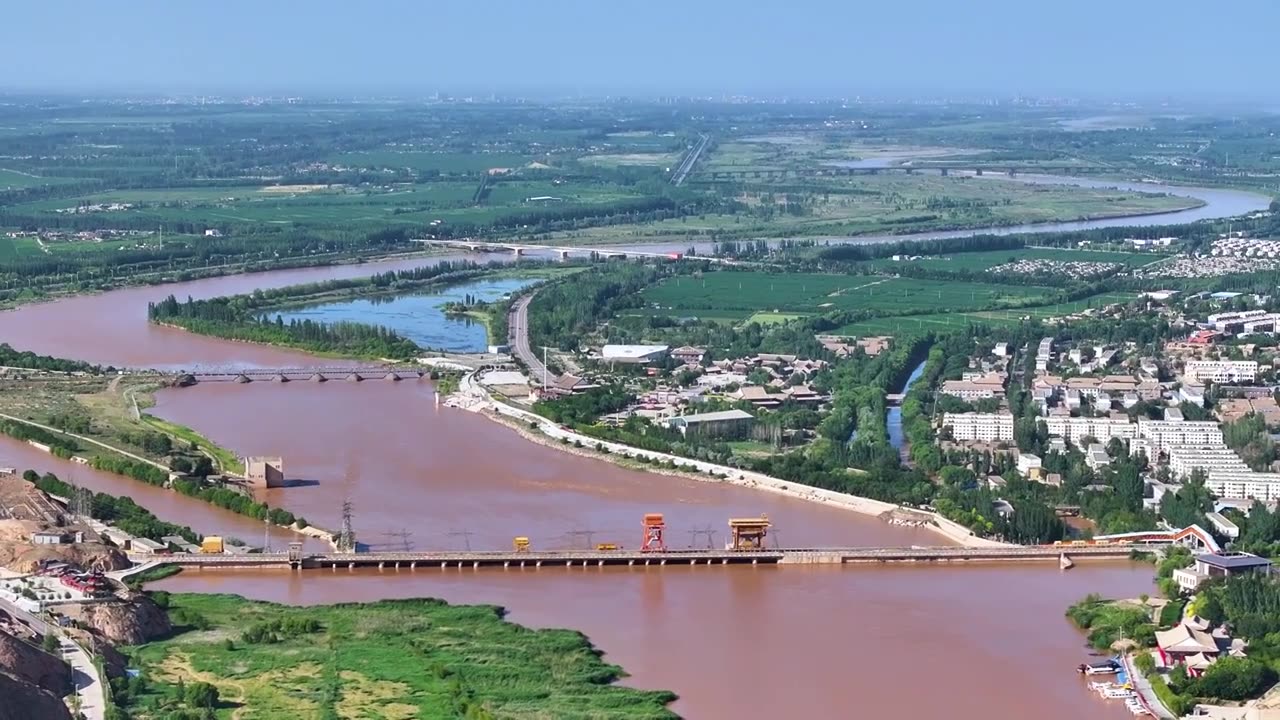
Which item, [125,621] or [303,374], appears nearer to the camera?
[125,621]

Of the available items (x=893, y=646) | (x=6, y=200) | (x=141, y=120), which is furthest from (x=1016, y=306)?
(x=141, y=120)

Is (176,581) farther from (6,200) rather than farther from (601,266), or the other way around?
(6,200)

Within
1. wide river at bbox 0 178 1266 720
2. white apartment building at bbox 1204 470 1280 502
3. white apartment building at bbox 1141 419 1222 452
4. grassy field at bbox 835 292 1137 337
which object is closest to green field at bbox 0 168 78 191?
grassy field at bbox 835 292 1137 337

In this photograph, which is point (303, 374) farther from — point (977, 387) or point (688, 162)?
point (688, 162)

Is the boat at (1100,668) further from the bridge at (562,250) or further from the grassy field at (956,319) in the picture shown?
the bridge at (562,250)

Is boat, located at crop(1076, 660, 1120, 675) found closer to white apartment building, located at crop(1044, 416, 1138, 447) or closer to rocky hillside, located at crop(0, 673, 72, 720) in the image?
rocky hillside, located at crop(0, 673, 72, 720)

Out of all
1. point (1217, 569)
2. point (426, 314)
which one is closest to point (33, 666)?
point (1217, 569)
